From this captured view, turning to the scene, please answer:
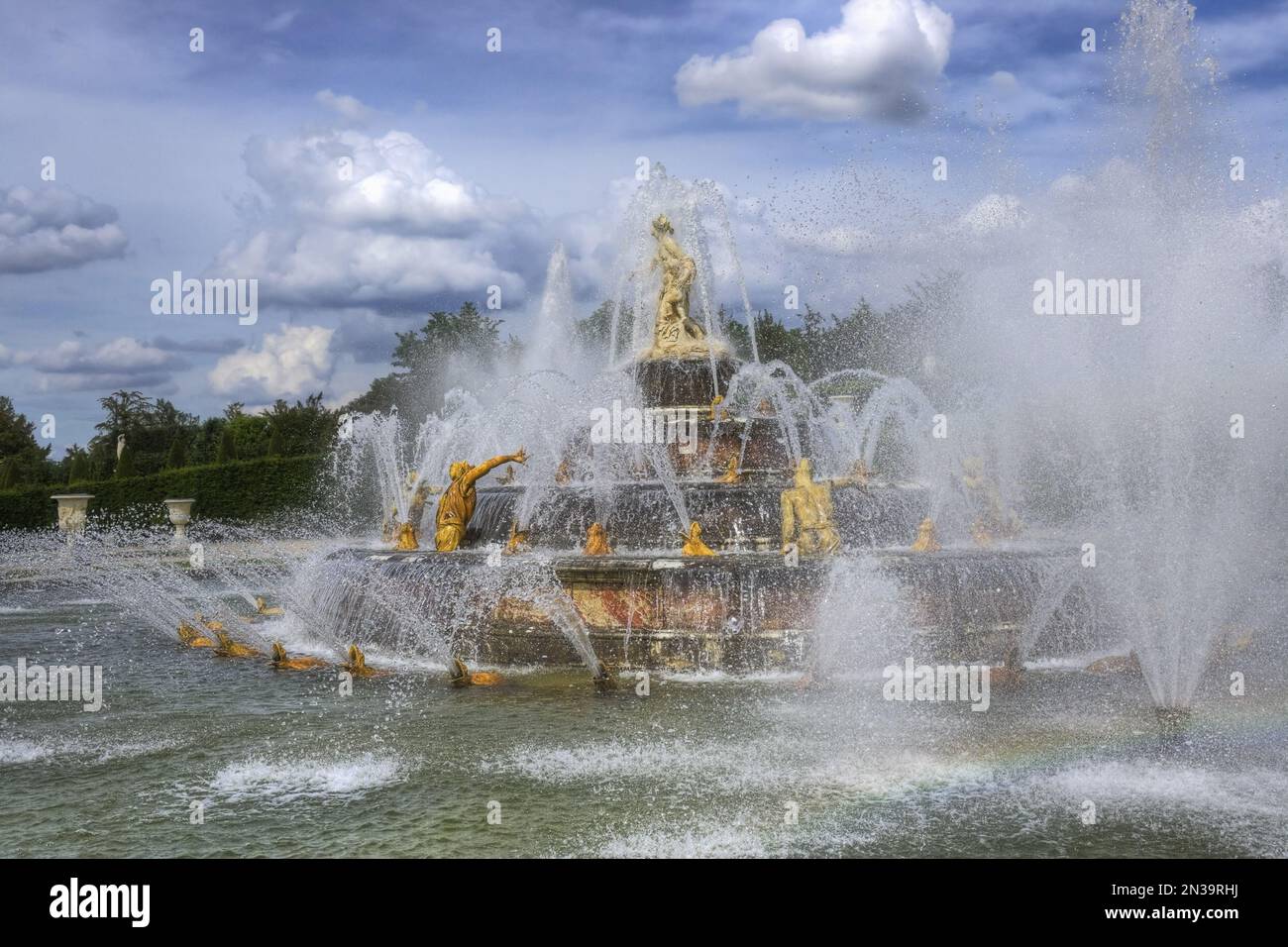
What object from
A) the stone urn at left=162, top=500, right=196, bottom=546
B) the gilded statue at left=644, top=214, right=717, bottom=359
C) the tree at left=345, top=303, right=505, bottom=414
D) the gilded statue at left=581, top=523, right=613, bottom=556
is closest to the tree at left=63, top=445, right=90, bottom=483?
the stone urn at left=162, top=500, right=196, bottom=546

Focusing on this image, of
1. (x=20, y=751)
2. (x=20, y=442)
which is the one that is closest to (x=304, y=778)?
(x=20, y=751)

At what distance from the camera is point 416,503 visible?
1451cm

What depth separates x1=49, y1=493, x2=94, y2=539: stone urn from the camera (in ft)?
104

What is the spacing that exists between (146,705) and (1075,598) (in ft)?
29.4

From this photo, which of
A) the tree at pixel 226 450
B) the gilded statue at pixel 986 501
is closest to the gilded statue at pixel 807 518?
the gilded statue at pixel 986 501

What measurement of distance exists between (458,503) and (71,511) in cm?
2554

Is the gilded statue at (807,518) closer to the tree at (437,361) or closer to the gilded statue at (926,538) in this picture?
the gilded statue at (926,538)

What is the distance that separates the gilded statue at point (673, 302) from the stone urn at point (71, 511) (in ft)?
75.0

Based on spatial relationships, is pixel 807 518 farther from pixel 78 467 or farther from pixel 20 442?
pixel 20 442

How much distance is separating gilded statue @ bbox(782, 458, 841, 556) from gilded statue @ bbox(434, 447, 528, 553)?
11.0 ft

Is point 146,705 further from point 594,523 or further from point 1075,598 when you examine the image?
point 1075,598

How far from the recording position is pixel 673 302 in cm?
1741

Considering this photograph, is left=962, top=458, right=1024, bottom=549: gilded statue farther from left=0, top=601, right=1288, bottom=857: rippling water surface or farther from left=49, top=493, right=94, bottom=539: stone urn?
left=49, top=493, right=94, bottom=539: stone urn

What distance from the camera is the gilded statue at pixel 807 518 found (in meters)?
11.0
